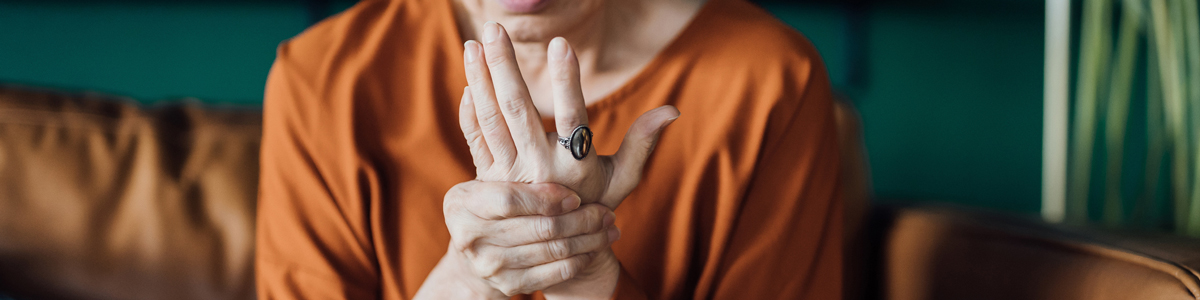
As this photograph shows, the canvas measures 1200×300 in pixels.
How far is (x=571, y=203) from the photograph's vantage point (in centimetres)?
57

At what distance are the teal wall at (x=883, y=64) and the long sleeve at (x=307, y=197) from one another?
0.80m

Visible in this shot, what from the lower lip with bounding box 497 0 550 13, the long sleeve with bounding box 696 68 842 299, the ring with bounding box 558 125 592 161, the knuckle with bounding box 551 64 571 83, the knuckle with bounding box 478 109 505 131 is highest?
the lower lip with bounding box 497 0 550 13

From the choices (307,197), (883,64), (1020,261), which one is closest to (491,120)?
(307,197)

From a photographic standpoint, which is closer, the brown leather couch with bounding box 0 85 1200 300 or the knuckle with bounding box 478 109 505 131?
the knuckle with bounding box 478 109 505 131

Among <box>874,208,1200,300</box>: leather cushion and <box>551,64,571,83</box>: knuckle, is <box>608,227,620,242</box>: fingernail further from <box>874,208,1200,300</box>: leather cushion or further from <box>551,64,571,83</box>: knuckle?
<box>874,208,1200,300</box>: leather cushion

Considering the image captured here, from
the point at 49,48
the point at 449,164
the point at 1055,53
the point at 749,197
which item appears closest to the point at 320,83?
the point at 449,164

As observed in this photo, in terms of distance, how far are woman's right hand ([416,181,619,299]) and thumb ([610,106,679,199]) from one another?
30mm

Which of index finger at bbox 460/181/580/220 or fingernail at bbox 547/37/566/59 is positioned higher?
fingernail at bbox 547/37/566/59

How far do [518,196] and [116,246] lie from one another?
2.73 feet

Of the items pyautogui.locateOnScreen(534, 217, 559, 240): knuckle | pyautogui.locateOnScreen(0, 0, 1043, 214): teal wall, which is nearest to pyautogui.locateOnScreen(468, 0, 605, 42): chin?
pyautogui.locateOnScreen(534, 217, 559, 240): knuckle

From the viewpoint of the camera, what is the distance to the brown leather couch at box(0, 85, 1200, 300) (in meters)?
0.99

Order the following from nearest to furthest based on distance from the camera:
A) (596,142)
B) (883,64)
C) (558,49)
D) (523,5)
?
(558,49) < (523,5) < (596,142) < (883,64)

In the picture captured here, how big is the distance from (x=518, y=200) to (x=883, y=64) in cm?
144

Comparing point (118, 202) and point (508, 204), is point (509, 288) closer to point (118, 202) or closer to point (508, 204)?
point (508, 204)
